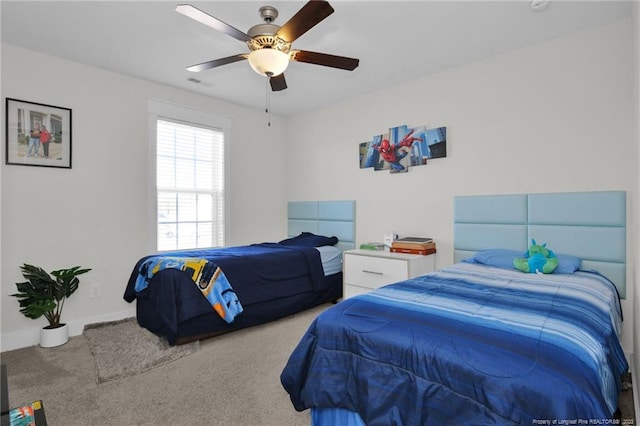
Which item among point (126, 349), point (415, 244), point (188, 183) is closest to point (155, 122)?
point (188, 183)

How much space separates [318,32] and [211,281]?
2158mm

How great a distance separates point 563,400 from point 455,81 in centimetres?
298

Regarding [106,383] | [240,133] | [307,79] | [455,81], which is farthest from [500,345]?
[240,133]

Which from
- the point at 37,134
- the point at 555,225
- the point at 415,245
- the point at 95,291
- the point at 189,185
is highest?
the point at 37,134

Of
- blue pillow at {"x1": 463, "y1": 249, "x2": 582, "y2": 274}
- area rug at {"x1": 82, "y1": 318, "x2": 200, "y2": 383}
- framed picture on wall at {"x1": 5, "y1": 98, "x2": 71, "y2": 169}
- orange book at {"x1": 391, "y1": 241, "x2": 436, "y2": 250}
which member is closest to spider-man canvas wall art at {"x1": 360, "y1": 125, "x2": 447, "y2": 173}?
orange book at {"x1": 391, "y1": 241, "x2": 436, "y2": 250}

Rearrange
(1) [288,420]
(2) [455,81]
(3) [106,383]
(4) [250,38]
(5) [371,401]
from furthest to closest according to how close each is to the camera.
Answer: (2) [455,81] → (3) [106,383] → (4) [250,38] → (1) [288,420] → (5) [371,401]

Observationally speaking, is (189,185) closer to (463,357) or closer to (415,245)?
(415,245)

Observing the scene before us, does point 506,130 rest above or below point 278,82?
below

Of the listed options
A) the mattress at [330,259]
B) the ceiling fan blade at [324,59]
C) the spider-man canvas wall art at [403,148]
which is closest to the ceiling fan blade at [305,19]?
the ceiling fan blade at [324,59]

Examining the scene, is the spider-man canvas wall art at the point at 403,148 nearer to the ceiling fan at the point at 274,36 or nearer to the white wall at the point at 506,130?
the white wall at the point at 506,130

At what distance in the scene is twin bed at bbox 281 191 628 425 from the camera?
3.19 feet

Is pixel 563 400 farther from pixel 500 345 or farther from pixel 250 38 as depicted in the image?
pixel 250 38

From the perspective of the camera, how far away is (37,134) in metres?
2.95

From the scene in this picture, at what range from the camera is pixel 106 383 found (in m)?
2.17
